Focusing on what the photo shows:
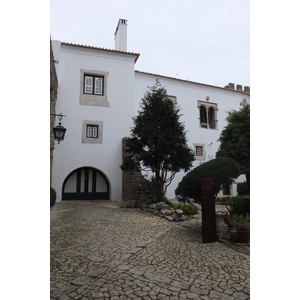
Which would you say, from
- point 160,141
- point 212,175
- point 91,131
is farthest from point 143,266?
point 91,131

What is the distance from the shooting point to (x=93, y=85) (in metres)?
12.9

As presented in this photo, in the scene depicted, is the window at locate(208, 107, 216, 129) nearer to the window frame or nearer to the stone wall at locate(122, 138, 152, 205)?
the stone wall at locate(122, 138, 152, 205)

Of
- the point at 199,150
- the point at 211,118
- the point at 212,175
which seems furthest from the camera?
the point at 211,118

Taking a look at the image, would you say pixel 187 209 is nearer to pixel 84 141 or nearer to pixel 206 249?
pixel 206 249

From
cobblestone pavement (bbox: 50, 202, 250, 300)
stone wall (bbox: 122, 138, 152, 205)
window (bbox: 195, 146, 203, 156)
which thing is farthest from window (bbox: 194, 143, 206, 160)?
cobblestone pavement (bbox: 50, 202, 250, 300)

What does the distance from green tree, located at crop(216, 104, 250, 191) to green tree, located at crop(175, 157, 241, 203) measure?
248 inches

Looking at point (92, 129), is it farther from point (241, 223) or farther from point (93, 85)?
point (241, 223)

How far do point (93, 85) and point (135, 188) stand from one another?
5.83 m

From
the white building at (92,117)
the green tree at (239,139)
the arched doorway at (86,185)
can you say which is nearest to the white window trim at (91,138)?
the white building at (92,117)

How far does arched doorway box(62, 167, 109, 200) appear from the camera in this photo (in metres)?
12.4
